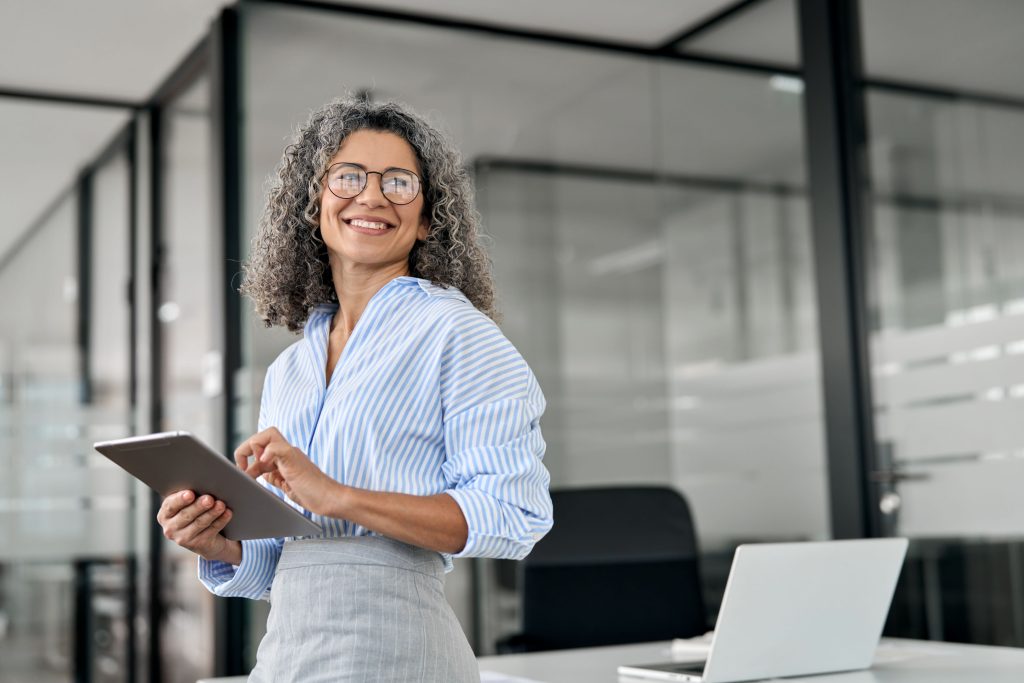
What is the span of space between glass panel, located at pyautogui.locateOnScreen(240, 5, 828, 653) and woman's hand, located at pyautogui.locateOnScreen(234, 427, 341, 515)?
2.98 m

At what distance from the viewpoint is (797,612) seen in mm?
1979

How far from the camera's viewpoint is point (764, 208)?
4.33 metres

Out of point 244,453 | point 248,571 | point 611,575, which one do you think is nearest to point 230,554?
point 248,571

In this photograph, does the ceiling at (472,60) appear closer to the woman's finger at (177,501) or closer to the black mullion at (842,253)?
the black mullion at (842,253)

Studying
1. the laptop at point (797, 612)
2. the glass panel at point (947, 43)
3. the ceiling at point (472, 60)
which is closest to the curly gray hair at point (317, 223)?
the laptop at point (797, 612)

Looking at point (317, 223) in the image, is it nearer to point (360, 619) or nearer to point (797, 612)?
point (360, 619)

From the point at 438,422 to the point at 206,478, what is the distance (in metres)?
0.26

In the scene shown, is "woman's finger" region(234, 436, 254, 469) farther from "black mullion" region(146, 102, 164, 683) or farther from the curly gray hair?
"black mullion" region(146, 102, 164, 683)

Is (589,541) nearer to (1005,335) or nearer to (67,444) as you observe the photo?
(1005,335)

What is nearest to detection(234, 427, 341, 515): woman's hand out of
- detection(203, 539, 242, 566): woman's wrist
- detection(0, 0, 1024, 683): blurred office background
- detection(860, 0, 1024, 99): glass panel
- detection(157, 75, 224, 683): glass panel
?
detection(203, 539, 242, 566): woman's wrist

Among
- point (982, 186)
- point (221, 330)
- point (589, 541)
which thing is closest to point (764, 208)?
point (982, 186)

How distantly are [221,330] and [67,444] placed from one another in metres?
1.08

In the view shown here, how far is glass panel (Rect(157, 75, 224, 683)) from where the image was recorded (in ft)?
15.5

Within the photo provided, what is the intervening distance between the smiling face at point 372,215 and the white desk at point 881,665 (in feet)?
2.88
